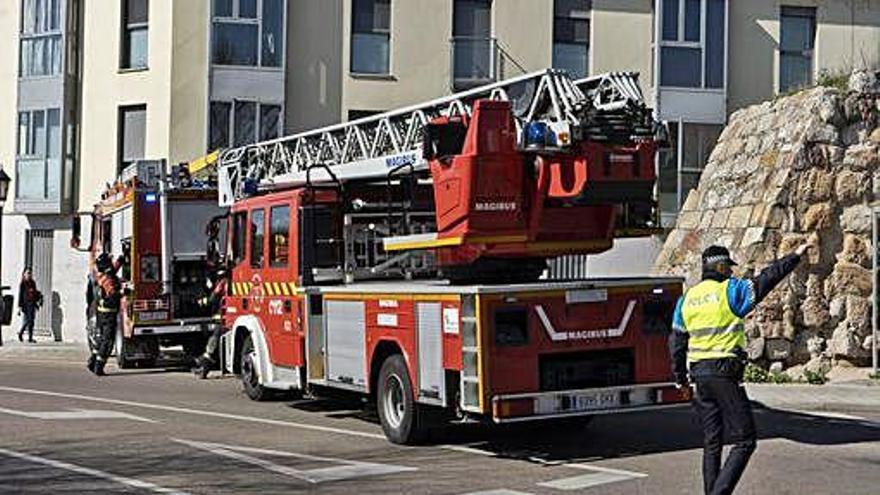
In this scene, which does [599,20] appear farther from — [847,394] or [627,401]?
[627,401]

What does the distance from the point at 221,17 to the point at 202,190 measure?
11.0 meters

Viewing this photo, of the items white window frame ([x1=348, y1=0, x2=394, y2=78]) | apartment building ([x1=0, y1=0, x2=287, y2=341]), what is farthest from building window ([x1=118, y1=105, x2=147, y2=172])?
white window frame ([x1=348, y1=0, x2=394, y2=78])

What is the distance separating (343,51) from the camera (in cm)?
3384

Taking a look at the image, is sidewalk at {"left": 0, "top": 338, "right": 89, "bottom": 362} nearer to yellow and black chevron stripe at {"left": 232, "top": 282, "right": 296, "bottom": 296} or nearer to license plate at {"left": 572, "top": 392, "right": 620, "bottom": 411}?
yellow and black chevron stripe at {"left": 232, "top": 282, "right": 296, "bottom": 296}

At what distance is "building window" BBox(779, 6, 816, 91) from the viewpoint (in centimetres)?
3525

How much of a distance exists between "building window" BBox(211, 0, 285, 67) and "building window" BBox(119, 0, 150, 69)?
7.35 ft

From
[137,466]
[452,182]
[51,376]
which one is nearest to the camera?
[137,466]

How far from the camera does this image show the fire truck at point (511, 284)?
1242 cm

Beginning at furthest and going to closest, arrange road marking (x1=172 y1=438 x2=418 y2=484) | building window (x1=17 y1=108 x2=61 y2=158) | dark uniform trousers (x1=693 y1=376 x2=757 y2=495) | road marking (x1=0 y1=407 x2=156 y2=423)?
building window (x1=17 y1=108 x2=61 y2=158) < road marking (x1=0 y1=407 x2=156 y2=423) < road marking (x1=172 y1=438 x2=418 y2=484) < dark uniform trousers (x1=693 y1=376 x2=757 y2=495)

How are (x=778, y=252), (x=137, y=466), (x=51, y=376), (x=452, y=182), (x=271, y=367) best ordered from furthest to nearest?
1. (x=51, y=376)
2. (x=778, y=252)
3. (x=271, y=367)
4. (x=452, y=182)
5. (x=137, y=466)

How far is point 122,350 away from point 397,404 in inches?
436

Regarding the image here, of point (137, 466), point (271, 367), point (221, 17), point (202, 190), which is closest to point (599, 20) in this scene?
point (221, 17)

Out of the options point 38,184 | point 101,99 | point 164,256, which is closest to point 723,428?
point 164,256

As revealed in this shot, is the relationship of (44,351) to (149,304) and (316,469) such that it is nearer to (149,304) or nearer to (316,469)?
(149,304)
